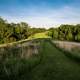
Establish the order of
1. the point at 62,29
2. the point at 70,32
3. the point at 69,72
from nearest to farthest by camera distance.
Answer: the point at 69,72 → the point at 70,32 → the point at 62,29

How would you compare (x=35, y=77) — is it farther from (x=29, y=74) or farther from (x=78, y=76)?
(x=78, y=76)

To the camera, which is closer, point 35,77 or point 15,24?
point 35,77

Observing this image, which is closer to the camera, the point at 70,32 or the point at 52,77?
the point at 52,77

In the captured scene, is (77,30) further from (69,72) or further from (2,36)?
(69,72)

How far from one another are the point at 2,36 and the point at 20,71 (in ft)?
171

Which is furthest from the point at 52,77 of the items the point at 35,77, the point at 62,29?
the point at 62,29

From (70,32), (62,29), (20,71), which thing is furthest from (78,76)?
(62,29)

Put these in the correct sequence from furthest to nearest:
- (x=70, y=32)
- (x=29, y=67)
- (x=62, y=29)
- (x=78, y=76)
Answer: (x=62, y=29), (x=70, y=32), (x=29, y=67), (x=78, y=76)

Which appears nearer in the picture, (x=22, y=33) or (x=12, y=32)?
(x=12, y=32)

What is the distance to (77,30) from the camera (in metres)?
75.5

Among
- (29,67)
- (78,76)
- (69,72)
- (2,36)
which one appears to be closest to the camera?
(78,76)

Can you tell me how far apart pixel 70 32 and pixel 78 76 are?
63.6 meters

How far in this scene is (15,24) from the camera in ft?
272

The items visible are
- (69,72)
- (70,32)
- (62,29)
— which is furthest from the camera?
(62,29)
